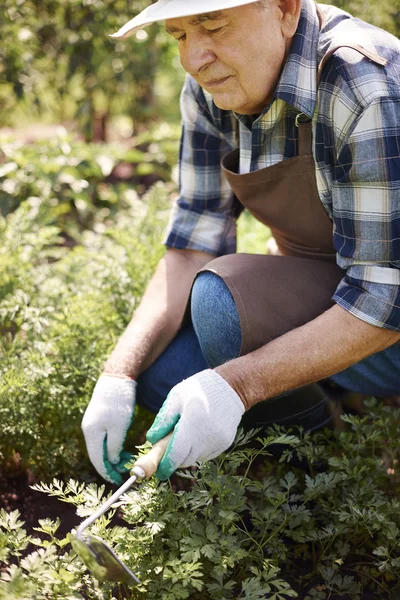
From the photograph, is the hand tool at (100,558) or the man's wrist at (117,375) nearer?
the hand tool at (100,558)

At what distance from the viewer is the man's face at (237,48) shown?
1.59m

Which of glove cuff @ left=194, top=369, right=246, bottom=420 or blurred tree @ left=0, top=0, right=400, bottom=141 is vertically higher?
blurred tree @ left=0, top=0, right=400, bottom=141

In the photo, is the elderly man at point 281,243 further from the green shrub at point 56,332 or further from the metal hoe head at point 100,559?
the metal hoe head at point 100,559

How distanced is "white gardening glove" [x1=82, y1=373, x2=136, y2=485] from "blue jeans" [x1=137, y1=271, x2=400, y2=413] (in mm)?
173

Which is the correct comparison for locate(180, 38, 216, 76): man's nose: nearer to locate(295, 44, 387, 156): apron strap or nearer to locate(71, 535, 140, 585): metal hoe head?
locate(295, 44, 387, 156): apron strap

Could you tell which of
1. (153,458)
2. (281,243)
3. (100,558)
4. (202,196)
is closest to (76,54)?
(202,196)

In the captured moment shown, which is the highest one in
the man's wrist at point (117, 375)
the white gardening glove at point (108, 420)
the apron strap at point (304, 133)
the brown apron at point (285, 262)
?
the apron strap at point (304, 133)

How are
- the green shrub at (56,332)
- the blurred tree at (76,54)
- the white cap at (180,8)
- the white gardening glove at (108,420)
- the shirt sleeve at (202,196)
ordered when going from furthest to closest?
the blurred tree at (76,54)
the shirt sleeve at (202,196)
the green shrub at (56,332)
the white gardening glove at (108,420)
the white cap at (180,8)

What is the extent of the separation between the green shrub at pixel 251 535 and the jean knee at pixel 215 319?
10.3 inches

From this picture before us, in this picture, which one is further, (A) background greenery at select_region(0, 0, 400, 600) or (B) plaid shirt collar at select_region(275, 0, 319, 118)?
(B) plaid shirt collar at select_region(275, 0, 319, 118)

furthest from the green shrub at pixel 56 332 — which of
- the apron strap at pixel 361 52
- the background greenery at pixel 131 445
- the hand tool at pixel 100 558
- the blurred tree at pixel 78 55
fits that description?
the blurred tree at pixel 78 55

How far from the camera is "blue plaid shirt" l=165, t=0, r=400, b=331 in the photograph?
1554mm

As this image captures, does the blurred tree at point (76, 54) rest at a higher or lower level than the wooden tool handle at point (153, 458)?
higher

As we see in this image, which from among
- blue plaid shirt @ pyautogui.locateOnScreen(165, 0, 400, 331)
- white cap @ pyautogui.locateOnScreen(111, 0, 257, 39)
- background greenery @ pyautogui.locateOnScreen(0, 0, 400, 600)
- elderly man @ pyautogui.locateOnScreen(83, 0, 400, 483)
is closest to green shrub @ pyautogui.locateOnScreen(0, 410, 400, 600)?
background greenery @ pyautogui.locateOnScreen(0, 0, 400, 600)
